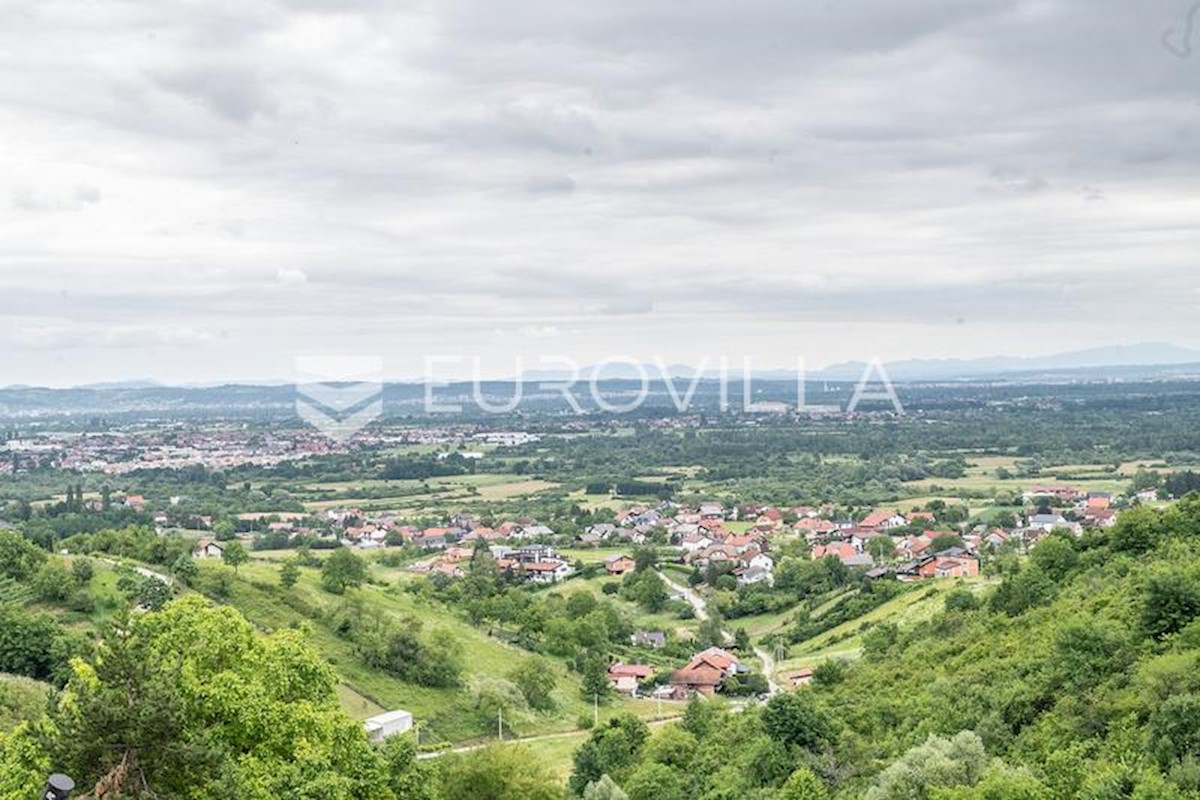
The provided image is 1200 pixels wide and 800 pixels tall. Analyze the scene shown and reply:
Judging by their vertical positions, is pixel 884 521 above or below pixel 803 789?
below

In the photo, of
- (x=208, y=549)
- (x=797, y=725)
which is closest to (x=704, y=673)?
(x=797, y=725)

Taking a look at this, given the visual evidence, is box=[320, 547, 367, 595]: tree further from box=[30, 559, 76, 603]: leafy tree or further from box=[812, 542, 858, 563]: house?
box=[812, 542, 858, 563]: house

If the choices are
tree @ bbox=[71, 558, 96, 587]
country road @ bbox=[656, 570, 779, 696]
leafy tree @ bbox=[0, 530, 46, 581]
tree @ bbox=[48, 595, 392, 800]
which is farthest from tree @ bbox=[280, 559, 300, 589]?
tree @ bbox=[48, 595, 392, 800]

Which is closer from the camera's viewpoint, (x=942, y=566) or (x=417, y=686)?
(x=417, y=686)

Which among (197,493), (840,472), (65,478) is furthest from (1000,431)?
(65,478)

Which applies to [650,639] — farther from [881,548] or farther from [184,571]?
[881,548]

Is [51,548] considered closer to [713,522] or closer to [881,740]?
[881,740]

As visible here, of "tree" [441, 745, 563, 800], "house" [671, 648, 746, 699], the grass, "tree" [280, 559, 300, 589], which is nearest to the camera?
"tree" [441, 745, 563, 800]
